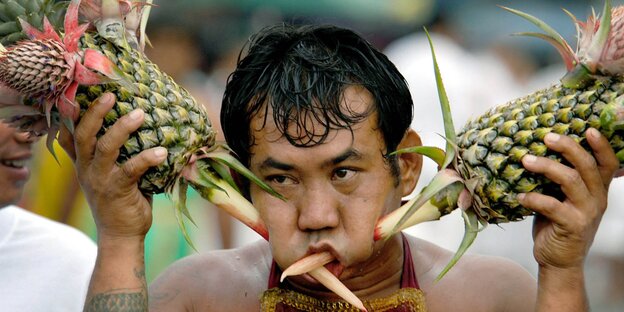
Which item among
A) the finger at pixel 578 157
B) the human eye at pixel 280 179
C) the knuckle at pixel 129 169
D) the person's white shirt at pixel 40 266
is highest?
the finger at pixel 578 157

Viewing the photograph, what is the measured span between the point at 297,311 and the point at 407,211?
1.90 ft

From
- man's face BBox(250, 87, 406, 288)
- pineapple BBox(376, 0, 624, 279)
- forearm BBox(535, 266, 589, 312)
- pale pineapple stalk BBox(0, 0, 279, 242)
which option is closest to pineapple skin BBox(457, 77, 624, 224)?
pineapple BBox(376, 0, 624, 279)

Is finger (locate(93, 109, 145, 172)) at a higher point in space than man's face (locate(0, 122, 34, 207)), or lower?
higher

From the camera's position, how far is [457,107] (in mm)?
6504

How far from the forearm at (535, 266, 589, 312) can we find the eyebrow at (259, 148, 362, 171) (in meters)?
0.66

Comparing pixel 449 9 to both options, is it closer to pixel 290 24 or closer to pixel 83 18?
pixel 290 24

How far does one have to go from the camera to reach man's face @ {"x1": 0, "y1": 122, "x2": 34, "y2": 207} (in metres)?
4.24

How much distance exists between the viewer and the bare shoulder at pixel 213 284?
3766 millimetres

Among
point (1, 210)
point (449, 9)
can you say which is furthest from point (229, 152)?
point (449, 9)

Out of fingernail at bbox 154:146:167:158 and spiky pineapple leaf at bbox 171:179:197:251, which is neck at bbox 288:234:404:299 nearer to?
spiky pineapple leaf at bbox 171:179:197:251

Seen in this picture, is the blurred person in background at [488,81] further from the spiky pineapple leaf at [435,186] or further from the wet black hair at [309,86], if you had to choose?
the spiky pineapple leaf at [435,186]

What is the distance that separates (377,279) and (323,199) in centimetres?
51

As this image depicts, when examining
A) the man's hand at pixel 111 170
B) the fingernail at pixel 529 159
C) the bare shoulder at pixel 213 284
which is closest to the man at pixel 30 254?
the bare shoulder at pixel 213 284

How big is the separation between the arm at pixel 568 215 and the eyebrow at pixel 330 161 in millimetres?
537
